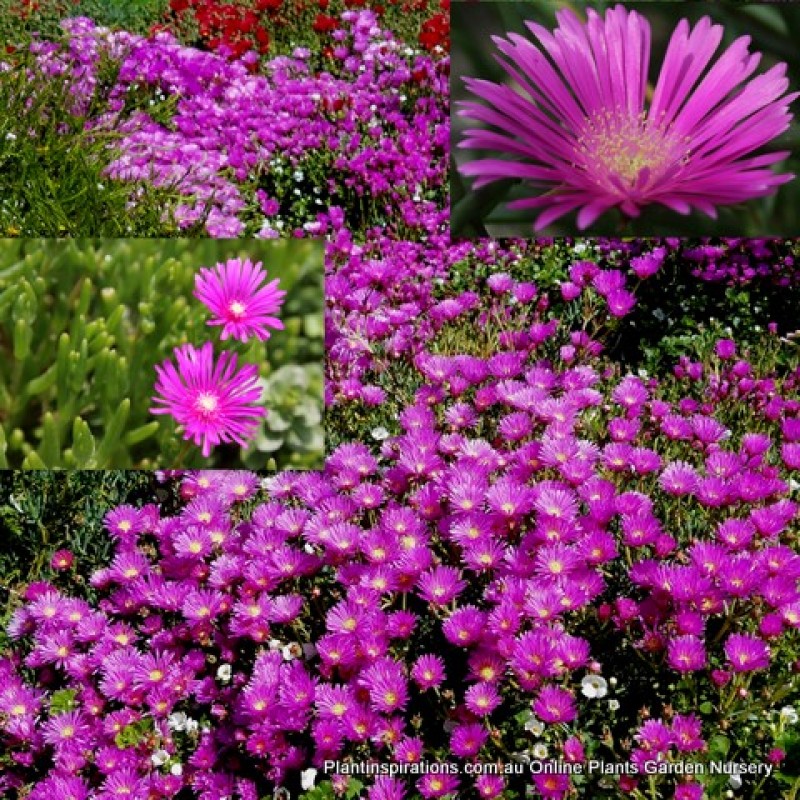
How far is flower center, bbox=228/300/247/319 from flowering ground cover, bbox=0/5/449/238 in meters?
1.54

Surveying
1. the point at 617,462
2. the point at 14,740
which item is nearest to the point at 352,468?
the point at 617,462

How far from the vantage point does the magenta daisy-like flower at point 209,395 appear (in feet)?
6.52

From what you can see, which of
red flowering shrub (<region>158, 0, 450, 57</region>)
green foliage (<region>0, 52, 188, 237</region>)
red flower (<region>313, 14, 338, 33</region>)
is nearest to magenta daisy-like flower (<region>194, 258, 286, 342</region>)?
green foliage (<region>0, 52, 188, 237</region>)

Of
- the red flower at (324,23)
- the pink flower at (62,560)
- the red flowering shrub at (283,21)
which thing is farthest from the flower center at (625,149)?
the red flower at (324,23)

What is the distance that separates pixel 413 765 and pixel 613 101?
6.13 ft

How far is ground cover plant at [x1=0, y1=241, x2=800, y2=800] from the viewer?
1.84 meters

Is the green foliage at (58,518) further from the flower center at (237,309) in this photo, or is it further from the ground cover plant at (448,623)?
the flower center at (237,309)

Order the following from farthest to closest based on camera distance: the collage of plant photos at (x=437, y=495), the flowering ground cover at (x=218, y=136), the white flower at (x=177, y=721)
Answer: the flowering ground cover at (x=218, y=136)
the white flower at (x=177, y=721)
the collage of plant photos at (x=437, y=495)

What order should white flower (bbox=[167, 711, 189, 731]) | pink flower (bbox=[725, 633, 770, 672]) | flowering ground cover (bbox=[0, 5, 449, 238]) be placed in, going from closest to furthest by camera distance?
pink flower (bbox=[725, 633, 770, 672]) < white flower (bbox=[167, 711, 189, 731]) < flowering ground cover (bbox=[0, 5, 449, 238])

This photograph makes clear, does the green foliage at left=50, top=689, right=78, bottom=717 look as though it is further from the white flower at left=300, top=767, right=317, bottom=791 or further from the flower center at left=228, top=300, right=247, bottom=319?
the flower center at left=228, top=300, right=247, bottom=319

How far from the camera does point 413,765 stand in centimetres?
187

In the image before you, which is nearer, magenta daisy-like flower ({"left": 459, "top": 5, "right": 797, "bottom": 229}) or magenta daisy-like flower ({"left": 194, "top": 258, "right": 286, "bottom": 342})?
magenta daisy-like flower ({"left": 194, "top": 258, "right": 286, "bottom": 342})

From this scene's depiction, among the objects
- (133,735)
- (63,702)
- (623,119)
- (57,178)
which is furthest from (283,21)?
(133,735)

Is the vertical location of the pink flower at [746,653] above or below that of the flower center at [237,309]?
below
